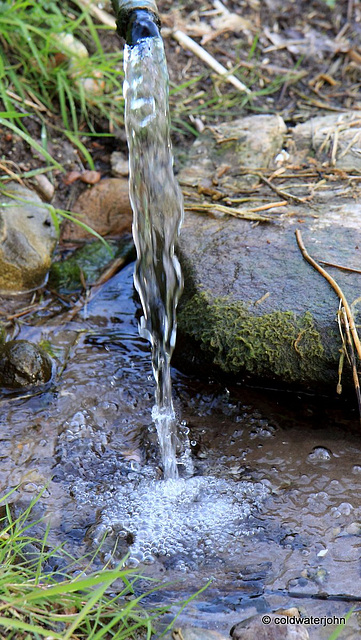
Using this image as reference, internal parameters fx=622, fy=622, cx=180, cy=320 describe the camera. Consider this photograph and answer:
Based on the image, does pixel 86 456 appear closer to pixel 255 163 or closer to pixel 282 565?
pixel 282 565

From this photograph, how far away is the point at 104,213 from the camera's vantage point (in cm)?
394

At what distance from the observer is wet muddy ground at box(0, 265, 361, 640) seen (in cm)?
211

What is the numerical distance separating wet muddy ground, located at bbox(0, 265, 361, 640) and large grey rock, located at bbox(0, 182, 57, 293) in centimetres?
36

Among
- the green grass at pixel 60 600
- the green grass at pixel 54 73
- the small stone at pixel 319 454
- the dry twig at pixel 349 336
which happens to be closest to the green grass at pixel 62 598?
the green grass at pixel 60 600

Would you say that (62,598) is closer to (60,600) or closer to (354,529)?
(60,600)

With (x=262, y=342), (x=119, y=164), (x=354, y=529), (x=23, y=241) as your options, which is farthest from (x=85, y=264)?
(x=354, y=529)

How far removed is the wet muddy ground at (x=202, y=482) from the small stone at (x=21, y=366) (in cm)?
8

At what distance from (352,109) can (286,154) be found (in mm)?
944

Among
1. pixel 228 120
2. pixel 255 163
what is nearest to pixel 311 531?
pixel 255 163

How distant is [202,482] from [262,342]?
2.12 feet

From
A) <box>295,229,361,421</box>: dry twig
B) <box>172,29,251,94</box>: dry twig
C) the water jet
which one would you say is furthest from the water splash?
<box>172,29,251,94</box>: dry twig

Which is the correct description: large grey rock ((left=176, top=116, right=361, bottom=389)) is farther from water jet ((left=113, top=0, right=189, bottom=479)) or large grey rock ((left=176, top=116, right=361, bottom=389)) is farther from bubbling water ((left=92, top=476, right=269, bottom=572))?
bubbling water ((left=92, top=476, right=269, bottom=572))

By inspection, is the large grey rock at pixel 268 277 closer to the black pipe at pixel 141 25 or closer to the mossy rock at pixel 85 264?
the mossy rock at pixel 85 264

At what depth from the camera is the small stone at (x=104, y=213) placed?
3.92 metres
